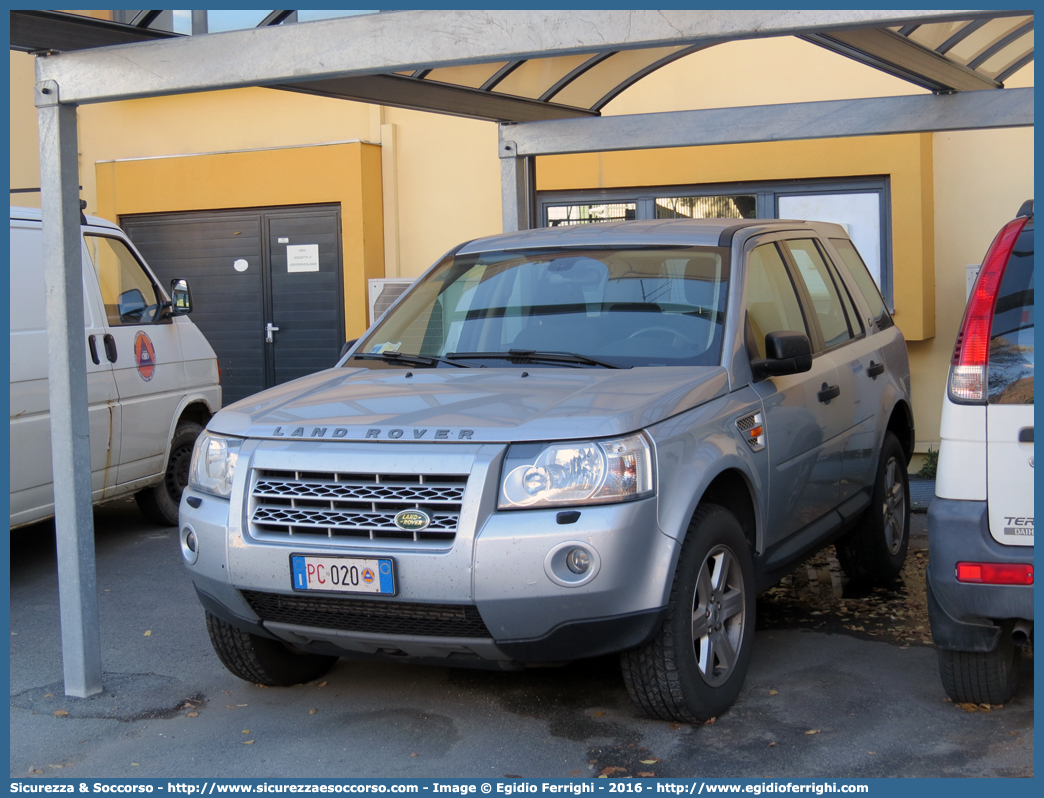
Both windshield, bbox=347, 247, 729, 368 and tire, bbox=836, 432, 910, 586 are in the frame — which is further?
tire, bbox=836, 432, 910, 586

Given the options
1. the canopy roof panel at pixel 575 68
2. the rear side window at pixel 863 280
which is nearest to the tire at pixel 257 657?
the canopy roof panel at pixel 575 68

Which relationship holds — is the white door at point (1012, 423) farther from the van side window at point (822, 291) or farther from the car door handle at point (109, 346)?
the car door handle at point (109, 346)

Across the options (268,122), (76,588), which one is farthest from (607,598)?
(268,122)

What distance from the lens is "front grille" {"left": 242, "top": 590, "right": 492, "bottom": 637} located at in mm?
3668

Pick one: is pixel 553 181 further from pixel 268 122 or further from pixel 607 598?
pixel 607 598

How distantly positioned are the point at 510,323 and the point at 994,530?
216 centimetres

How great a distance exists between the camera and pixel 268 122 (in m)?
11.8

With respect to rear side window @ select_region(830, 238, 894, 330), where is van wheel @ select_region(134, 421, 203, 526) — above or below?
below

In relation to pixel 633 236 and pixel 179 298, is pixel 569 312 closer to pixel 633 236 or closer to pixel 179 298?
pixel 633 236

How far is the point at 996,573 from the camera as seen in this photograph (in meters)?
3.53

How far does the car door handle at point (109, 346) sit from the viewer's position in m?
7.05

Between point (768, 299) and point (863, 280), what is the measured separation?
5.29ft

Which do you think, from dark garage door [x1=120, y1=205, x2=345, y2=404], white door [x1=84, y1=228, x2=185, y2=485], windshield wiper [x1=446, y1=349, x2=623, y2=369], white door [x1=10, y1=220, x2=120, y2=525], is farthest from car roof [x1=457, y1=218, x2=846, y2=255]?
dark garage door [x1=120, y1=205, x2=345, y2=404]

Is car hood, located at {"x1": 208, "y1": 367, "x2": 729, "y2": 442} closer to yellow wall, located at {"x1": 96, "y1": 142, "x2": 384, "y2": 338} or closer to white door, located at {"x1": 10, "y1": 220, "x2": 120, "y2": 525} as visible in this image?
white door, located at {"x1": 10, "y1": 220, "x2": 120, "y2": 525}
